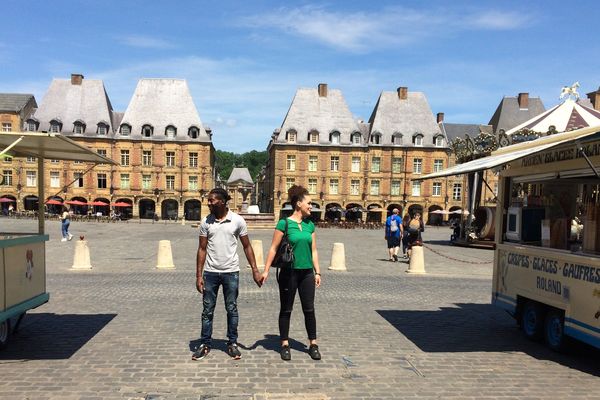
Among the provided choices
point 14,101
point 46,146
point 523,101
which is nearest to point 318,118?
point 523,101

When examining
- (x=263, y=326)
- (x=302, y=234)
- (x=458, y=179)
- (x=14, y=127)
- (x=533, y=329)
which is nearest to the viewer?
(x=302, y=234)

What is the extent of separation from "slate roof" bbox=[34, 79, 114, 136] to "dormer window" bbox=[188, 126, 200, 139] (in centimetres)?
981

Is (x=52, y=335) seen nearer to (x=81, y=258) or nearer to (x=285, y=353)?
(x=285, y=353)

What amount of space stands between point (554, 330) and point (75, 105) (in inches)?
2592

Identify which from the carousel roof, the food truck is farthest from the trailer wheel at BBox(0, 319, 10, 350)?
the carousel roof

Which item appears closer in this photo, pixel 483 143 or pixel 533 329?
pixel 533 329

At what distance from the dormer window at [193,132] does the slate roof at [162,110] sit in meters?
0.31

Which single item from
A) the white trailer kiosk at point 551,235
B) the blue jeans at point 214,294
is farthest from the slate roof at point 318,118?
the blue jeans at point 214,294

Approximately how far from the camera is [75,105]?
6281 cm

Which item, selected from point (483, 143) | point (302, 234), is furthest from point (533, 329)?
point (483, 143)

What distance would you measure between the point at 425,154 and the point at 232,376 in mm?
62996

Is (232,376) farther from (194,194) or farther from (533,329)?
(194,194)

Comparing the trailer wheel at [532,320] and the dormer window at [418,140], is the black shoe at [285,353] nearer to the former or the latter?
the trailer wheel at [532,320]

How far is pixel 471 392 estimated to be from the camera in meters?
5.15
